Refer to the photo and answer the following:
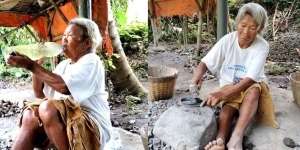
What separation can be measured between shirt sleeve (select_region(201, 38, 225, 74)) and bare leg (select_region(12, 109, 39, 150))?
0.67m

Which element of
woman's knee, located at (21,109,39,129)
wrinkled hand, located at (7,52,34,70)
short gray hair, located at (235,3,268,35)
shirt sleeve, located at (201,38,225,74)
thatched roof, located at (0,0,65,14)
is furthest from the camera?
thatched roof, located at (0,0,65,14)

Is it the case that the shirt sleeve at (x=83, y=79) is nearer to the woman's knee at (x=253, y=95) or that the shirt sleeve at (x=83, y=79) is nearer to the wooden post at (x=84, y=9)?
the wooden post at (x=84, y=9)

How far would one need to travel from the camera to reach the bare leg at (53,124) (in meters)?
1.23

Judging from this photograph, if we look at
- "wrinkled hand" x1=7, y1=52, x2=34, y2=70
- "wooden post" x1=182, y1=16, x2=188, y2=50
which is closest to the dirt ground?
"wooden post" x1=182, y1=16, x2=188, y2=50

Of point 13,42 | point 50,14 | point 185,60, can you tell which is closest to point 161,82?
point 185,60

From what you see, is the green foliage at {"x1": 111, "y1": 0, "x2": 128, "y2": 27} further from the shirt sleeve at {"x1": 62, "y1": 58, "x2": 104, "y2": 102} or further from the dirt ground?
the shirt sleeve at {"x1": 62, "y1": 58, "x2": 104, "y2": 102}

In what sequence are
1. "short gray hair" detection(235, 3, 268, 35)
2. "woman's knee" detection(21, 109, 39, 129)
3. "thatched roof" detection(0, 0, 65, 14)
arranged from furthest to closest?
"thatched roof" detection(0, 0, 65, 14), "short gray hair" detection(235, 3, 268, 35), "woman's knee" detection(21, 109, 39, 129)

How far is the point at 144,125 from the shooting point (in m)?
1.66

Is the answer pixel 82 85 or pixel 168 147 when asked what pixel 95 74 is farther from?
pixel 168 147

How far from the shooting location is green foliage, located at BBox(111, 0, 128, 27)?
5.51 feet

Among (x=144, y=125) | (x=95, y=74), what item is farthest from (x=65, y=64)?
(x=144, y=125)

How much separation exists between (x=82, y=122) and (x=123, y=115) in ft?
1.59

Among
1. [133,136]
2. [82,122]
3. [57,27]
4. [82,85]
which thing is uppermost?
[57,27]

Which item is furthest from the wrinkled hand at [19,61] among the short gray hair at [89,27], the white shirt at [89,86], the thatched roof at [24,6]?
the thatched roof at [24,6]
